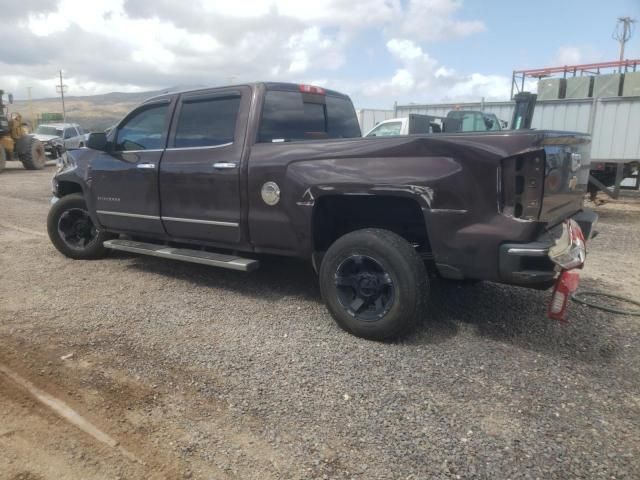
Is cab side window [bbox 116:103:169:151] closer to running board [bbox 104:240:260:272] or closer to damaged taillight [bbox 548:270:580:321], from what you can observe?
running board [bbox 104:240:260:272]

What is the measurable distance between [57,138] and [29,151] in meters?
4.67

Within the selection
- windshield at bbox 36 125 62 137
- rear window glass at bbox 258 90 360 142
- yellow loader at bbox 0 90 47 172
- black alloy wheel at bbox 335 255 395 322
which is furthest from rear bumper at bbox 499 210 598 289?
windshield at bbox 36 125 62 137

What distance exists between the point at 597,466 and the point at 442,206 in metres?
1.66

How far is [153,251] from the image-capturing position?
16.1 feet

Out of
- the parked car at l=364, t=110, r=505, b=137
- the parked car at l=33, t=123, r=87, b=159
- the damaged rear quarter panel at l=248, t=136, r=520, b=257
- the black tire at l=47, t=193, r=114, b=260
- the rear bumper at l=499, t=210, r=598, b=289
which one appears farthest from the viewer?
the parked car at l=33, t=123, r=87, b=159

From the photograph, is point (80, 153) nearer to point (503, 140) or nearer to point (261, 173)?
point (261, 173)

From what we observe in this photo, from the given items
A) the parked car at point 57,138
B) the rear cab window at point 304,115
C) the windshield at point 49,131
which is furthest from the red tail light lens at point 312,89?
the windshield at point 49,131

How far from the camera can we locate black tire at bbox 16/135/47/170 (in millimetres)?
19906

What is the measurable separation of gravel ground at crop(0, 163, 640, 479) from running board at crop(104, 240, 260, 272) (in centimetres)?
34

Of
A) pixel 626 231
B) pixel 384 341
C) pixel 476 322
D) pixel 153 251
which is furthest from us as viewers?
pixel 626 231

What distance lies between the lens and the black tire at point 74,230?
578 centimetres

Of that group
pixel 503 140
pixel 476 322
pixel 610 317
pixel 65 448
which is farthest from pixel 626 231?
pixel 65 448

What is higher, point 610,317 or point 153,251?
point 153,251

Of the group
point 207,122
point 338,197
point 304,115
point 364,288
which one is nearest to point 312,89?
point 304,115
